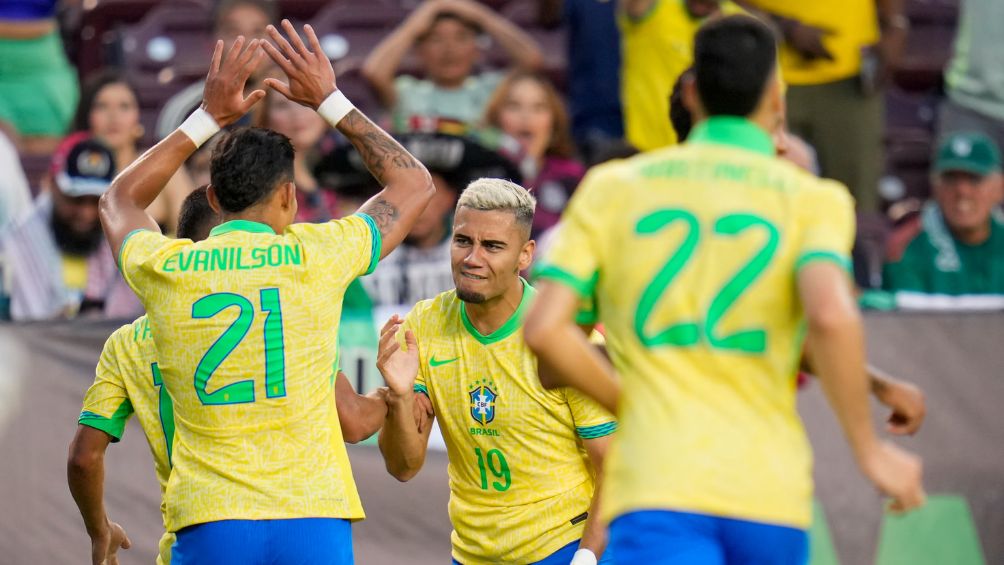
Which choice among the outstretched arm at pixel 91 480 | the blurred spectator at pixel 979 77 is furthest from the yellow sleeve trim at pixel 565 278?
the blurred spectator at pixel 979 77

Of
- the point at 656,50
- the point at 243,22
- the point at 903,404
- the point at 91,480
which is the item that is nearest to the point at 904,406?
the point at 903,404

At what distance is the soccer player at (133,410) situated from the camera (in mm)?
4703

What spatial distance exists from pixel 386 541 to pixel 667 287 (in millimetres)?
3938

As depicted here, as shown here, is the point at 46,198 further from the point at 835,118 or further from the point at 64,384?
the point at 835,118

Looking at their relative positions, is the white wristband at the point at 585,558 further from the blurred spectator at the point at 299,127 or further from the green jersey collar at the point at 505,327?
the blurred spectator at the point at 299,127

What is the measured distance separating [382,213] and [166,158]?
69 cm

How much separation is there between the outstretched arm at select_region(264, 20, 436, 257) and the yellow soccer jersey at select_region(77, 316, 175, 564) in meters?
0.86

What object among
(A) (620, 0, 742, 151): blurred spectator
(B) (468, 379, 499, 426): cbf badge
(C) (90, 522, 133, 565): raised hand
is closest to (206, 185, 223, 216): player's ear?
(B) (468, 379, 499, 426): cbf badge

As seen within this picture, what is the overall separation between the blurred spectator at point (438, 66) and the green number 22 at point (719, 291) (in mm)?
5911

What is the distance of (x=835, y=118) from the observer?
915 centimetres

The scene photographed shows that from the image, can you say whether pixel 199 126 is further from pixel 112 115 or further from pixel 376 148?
pixel 112 115

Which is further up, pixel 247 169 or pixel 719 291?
pixel 247 169

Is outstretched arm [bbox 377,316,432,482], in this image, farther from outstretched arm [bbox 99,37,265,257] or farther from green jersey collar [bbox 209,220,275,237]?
outstretched arm [bbox 99,37,265,257]

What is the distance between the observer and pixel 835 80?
916cm
